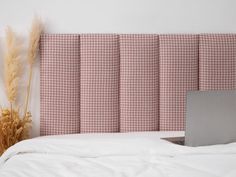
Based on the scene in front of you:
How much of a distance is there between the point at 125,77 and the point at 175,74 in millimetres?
364

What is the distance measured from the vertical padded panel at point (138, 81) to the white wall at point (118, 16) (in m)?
0.14

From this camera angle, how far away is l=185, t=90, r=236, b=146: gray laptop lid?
1813 mm

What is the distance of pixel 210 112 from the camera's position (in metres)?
1.82

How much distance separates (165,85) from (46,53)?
886mm

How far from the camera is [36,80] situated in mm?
2752

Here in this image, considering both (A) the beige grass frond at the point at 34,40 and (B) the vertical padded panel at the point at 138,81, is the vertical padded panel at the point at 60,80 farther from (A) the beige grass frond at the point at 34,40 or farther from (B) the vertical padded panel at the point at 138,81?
(B) the vertical padded panel at the point at 138,81

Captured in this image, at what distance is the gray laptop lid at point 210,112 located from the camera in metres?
1.81

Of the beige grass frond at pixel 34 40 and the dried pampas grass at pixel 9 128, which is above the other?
the beige grass frond at pixel 34 40

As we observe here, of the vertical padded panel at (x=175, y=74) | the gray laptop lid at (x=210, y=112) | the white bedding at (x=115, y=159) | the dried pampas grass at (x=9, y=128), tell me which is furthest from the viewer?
the vertical padded panel at (x=175, y=74)

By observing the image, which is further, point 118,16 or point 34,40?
point 118,16

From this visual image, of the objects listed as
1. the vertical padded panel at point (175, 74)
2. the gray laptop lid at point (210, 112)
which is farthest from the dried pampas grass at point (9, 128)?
the gray laptop lid at point (210, 112)

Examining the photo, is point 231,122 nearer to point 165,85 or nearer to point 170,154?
point 170,154

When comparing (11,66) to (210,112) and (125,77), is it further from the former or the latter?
(210,112)

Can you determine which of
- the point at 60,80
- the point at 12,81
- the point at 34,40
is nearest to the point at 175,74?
the point at 60,80
